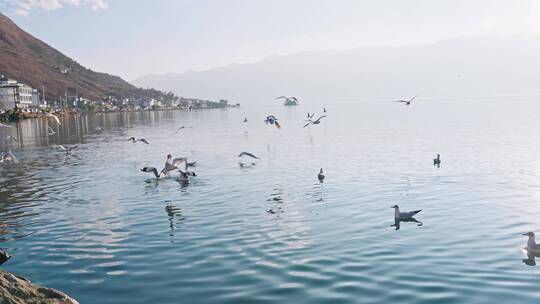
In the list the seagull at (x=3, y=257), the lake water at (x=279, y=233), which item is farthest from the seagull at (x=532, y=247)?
the seagull at (x=3, y=257)

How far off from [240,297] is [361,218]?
412 inches

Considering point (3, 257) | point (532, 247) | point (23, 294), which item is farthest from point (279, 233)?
point (23, 294)

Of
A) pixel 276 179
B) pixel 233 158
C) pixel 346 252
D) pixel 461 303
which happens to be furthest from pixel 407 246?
pixel 233 158

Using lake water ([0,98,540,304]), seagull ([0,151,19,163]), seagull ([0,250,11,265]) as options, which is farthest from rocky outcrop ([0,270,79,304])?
seagull ([0,151,19,163])

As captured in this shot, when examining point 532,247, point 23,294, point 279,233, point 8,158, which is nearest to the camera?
point 23,294

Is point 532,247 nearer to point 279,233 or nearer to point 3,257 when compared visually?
point 279,233

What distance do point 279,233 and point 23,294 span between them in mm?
10533

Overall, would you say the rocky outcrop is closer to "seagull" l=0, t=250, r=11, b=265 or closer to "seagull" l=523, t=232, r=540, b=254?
"seagull" l=0, t=250, r=11, b=265

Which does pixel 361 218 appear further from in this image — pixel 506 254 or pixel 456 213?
pixel 506 254

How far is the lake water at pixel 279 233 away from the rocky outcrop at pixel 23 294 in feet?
4.52

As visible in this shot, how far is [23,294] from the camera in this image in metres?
12.0

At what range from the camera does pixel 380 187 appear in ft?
102

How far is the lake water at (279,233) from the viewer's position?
14664mm

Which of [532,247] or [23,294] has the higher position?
[23,294]
